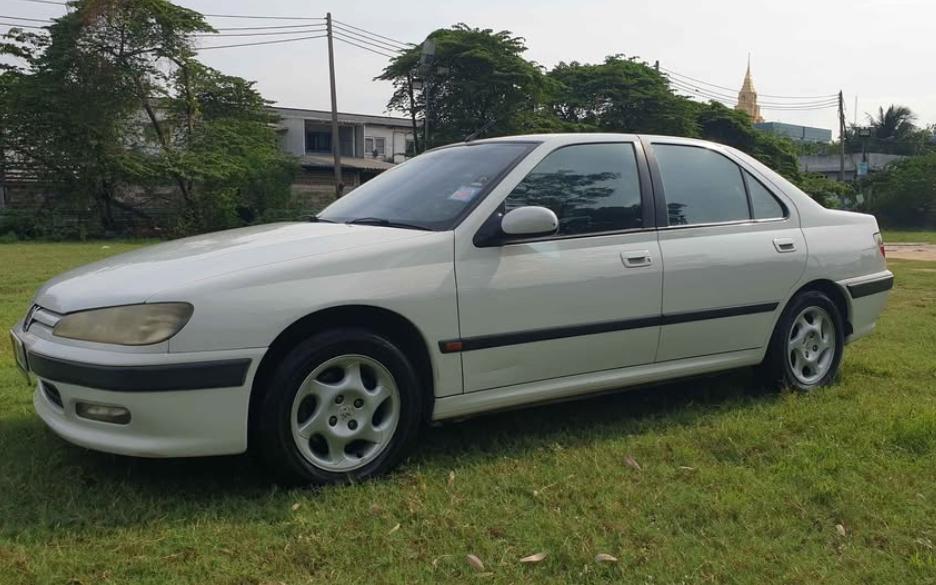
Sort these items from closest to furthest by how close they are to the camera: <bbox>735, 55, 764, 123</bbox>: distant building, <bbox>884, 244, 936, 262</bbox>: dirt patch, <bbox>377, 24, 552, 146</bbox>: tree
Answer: <bbox>884, 244, 936, 262</bbox>: dirt patch
<bbox>377, 24, 552, 146</bbox>: tree
<bbox>735, 55, 764, 123</bbox>: distant building

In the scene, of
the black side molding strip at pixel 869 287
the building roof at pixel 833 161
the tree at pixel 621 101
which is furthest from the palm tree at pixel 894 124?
the black side molding strip at pixel 869 287

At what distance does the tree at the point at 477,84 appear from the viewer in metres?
32.1

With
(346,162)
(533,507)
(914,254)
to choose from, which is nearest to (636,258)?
(533,507)

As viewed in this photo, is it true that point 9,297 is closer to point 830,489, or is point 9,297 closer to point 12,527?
point 12,527

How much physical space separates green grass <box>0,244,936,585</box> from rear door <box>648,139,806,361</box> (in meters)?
0.47

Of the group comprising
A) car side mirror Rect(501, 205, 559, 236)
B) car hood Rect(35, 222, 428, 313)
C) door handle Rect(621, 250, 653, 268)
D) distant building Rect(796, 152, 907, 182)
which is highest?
distant building Rect(796, 152, 907, 182)

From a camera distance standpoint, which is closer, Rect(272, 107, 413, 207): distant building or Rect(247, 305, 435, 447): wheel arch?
Rect(247, 305, 435, 447): wheel arch

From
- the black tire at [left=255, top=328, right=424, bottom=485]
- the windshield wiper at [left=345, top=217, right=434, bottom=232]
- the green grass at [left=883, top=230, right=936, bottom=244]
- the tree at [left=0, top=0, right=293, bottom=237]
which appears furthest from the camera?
the tree at [left=0, top=0, right=293, bottom=237]

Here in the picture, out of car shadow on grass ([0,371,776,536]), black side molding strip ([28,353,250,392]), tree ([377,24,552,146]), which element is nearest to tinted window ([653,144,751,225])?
car shadow on grass ([0,371,776,536])

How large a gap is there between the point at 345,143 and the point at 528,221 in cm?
4690

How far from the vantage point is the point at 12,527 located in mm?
2803

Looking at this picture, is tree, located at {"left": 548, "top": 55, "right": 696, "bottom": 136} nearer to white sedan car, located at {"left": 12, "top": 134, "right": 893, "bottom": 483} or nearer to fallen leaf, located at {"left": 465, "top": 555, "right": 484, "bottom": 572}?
white sedan car, located at {"left": 12, "top": 134, "right": 893, "bottom": 483}

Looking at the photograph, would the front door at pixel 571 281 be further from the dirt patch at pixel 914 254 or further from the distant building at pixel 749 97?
the distant building at pixel 749 97

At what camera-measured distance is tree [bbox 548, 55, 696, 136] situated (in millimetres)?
35469
